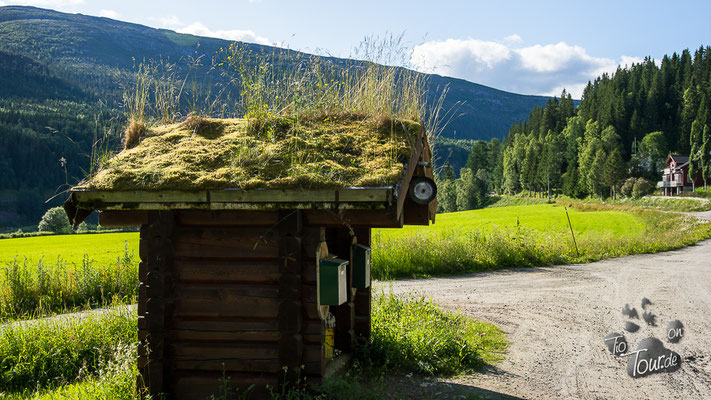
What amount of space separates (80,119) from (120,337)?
11741 centimetres

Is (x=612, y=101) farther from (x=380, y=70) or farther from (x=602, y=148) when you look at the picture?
(x=380, y=70)

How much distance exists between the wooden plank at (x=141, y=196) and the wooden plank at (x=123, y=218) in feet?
0.74

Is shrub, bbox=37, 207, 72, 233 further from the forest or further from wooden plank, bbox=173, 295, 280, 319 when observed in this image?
the forest

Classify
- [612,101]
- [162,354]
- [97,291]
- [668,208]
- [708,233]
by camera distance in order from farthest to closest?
[612,101]
[668,208]
[708,233]
[97,291]
[162,354]

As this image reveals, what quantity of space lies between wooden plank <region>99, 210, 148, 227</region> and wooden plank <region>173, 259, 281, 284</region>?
24.1 inches

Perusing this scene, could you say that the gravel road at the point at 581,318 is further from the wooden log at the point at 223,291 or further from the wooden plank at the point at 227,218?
the wooden plank at the point at 227,218

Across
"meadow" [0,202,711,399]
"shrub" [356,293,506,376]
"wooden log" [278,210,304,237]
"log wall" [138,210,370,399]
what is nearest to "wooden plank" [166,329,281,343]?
"log wall" [138,210,370,399]

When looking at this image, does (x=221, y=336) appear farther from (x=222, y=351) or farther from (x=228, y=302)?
(x=228, y=302)

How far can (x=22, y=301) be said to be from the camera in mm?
11500

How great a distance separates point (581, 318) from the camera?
10047 mm

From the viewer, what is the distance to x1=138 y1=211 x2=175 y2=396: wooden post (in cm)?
540

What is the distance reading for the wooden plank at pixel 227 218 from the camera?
5359 mm

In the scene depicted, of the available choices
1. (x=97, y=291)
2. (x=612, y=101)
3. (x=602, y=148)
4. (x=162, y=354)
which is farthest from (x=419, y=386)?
(x=612, y=101)

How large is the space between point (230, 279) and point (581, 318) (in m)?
7.55
